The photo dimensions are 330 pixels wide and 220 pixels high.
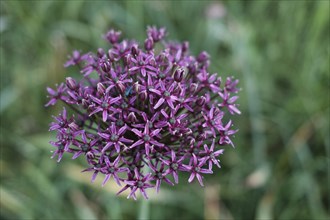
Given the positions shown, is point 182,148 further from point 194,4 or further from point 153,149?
point 194,4

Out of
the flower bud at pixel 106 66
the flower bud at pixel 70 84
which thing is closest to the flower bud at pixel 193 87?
the flower bud at pixel 106 66

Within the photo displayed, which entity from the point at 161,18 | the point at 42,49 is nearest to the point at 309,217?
the point at 161,18

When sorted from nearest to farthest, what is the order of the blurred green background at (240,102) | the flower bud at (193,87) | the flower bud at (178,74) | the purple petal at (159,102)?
the purple petal at (159,102)
the flower bud at (178,74)
the flower bud at (193,87)
the blurred green background at (240,102)

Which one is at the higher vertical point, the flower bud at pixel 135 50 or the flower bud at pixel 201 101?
the flower bud at pixel 135 50

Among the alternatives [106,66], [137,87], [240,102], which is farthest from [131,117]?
[240,102]

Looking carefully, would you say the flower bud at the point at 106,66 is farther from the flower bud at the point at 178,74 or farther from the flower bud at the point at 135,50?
the flower bud at the point at 178,74

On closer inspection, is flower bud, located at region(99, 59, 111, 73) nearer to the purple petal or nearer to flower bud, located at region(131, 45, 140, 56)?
flower bud, located at region(131, 45, 140, 56)

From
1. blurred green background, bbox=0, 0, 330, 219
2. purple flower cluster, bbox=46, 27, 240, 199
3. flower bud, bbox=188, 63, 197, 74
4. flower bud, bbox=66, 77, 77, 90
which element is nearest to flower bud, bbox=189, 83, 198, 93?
purple flower cluster, bbox=46, 27, 240, 199

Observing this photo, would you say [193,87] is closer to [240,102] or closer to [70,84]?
[70,84]
